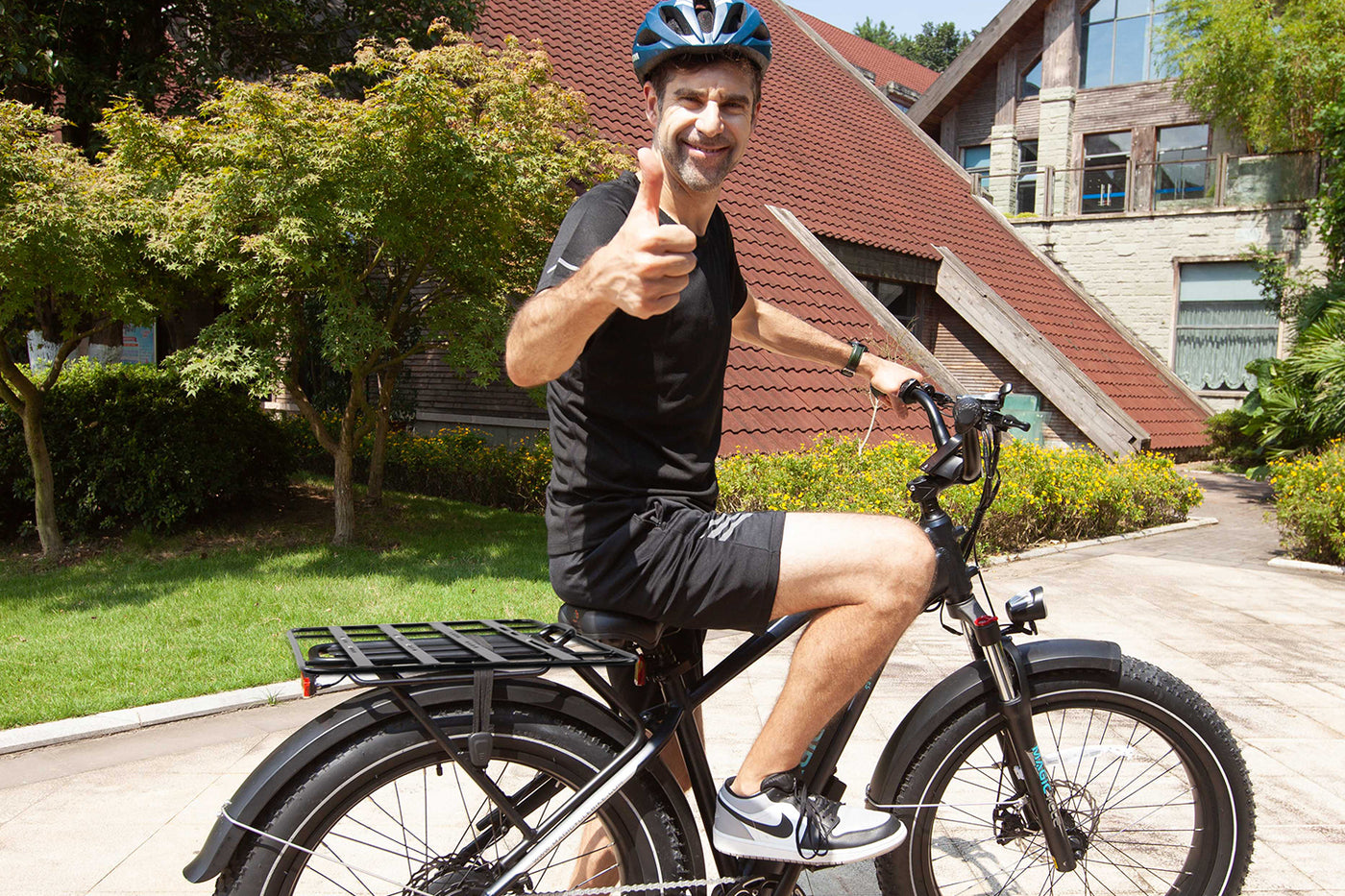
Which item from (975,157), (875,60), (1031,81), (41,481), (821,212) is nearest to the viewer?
(41,481)

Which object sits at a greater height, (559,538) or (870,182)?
(870,182)

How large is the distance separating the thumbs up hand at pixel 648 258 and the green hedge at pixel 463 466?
847 cm

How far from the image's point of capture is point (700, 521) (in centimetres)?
212

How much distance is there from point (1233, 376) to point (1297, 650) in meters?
17.2

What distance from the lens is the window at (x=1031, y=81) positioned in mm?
23812

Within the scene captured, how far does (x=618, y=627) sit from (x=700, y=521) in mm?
290

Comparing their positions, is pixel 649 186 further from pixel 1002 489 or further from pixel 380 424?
pixel 380 424

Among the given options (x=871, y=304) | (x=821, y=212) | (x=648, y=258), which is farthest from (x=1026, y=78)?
(x=648, y=258)

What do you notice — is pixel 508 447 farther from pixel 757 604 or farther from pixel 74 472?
pixel 757 604

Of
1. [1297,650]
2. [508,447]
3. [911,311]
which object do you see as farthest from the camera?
[911,311]

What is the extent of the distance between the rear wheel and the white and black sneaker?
0.14m

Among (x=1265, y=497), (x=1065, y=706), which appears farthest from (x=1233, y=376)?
(x=1065, y=706)

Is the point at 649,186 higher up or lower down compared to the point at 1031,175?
lower down

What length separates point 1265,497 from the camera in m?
12.9
